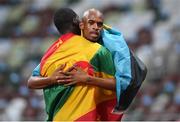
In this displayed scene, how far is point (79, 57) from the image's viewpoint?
4129mm

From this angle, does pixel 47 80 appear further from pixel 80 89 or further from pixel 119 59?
pixel 119 59

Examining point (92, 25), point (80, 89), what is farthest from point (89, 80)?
point (92, 25)

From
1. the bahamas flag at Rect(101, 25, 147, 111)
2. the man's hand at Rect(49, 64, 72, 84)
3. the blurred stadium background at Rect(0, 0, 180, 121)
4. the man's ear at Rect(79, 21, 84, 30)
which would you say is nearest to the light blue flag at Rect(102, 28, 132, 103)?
the bahamas flag at Rect(101, 25, 147, 111)

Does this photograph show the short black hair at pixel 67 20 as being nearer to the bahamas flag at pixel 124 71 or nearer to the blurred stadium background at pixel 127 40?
the bahamas flag at pixel 124 71

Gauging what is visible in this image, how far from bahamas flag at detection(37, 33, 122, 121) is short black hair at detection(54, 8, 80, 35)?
6 cm

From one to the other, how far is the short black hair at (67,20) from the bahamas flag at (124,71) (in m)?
0.21

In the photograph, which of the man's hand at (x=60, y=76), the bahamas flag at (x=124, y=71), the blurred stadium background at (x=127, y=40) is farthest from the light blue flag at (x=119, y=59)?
the blurred stadium background at (x=127, y=40)

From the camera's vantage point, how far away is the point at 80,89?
4102 millimetres

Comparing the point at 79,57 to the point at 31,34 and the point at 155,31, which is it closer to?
the point at 155,31

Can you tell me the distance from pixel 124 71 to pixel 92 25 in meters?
0.33

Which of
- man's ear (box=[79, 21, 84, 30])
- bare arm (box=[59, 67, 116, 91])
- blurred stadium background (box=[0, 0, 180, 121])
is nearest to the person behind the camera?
bare arm (box=[59, 67, 116, 91])

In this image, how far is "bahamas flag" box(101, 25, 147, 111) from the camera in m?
4.11

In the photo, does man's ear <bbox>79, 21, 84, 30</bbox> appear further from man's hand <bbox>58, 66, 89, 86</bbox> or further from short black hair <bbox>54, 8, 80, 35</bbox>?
man's hand <bbox>58, 66, 89, 86</bbox>

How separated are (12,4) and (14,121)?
3.04 meters
